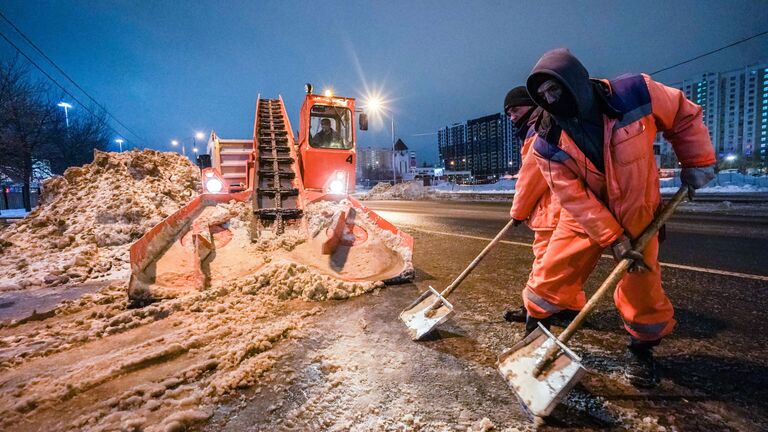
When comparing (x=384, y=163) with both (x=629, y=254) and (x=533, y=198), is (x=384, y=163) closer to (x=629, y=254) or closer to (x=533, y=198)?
(x=533, y=198)

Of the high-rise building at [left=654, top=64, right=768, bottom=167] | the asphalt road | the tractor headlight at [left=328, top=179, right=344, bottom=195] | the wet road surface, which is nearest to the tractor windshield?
the tractor headlight at [left=328, top=179, right=344, bottom=195]

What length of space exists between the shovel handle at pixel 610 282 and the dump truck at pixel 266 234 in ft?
7.37

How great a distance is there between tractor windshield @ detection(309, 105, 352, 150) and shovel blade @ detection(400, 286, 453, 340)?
4392 millimetres

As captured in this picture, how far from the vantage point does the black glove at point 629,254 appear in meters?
1.80

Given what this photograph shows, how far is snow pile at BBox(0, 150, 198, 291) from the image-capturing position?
Result: 4883mm

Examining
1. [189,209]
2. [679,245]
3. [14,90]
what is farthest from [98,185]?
[14,90]

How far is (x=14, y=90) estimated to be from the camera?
54.1ft

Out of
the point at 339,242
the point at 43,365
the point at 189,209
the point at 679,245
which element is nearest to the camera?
the point at 43,365

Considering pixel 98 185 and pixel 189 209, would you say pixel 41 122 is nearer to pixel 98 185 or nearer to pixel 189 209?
pixel 98 185

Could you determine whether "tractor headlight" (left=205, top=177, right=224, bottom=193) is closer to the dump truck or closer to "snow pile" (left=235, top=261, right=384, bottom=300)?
the dump truck

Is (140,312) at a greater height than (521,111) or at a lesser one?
lesser

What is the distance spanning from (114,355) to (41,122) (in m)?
23.1

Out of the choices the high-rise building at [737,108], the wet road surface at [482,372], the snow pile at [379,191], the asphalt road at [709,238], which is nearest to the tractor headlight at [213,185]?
the wet road surface at [482,372]

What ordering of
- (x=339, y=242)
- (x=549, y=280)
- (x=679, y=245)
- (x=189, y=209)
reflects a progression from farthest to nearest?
(x=679, y=245)
(x=189, y=209)
(x=339, y=242)
(x=549, y=280)
